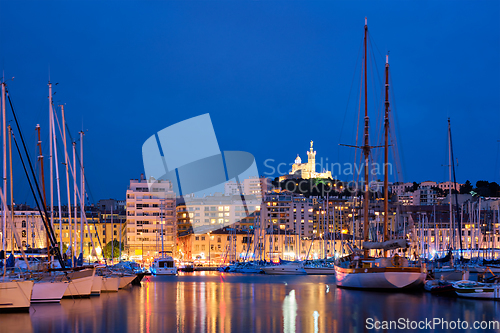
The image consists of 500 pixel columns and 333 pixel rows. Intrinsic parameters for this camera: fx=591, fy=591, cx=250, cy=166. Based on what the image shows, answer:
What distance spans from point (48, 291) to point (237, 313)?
9419 mm

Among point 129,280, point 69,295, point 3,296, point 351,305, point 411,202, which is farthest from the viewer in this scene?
point 411,202

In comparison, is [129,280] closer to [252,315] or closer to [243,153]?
[252,315]

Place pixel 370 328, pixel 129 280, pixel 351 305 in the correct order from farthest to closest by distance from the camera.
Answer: pixel 129 280 < pixel 351 305 < pixel 370 328

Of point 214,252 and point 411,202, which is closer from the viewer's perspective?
point 214,252

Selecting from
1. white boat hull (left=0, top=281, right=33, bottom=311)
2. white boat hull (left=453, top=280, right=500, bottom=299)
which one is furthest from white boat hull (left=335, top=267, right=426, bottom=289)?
white boat hull (left=0, top=281, right=33, bottom=311)

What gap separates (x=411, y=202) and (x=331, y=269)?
10355cm

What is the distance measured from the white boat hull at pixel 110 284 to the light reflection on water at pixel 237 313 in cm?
144

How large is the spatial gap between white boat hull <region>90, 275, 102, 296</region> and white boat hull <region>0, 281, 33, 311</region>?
26.8ft

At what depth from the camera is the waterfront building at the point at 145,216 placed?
97.4 meters

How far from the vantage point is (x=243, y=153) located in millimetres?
169000

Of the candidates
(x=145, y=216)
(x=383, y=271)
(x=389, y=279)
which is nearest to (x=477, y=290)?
(x=389, y=279)

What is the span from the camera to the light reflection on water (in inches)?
853

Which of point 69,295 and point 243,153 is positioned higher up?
point 243,153

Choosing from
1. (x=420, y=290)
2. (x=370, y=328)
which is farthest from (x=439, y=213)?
(x=370, y=328)
